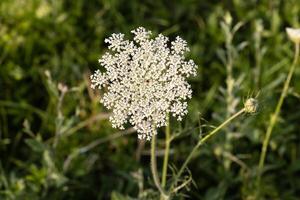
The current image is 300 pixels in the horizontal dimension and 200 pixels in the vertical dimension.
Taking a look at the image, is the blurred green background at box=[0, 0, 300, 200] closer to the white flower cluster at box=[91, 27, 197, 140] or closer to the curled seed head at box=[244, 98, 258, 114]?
the white flower cluster at box=[91, 27, 197, 140]

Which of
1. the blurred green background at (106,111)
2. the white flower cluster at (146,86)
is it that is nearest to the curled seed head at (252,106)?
the white flower cluster at (146,86)

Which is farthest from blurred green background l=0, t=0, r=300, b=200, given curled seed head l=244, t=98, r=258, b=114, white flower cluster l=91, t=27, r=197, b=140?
curled seed head l=244, t=98, r=258, b=114

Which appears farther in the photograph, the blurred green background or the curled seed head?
the blurred green background

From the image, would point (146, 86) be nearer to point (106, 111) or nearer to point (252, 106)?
point (252, 106)

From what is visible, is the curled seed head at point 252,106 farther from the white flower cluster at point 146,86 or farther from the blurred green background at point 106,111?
the blurred green background at point 106,111

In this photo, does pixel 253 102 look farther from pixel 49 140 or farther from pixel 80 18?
pixel 80 18
